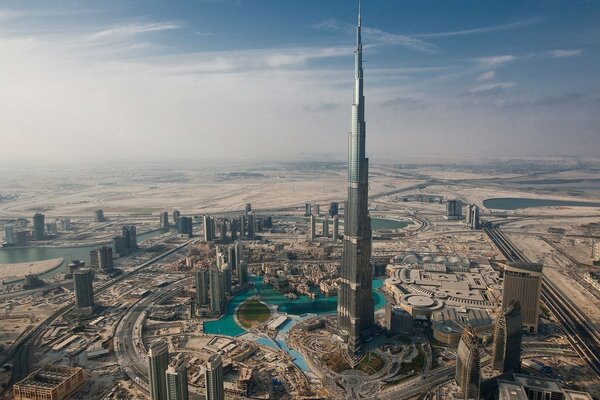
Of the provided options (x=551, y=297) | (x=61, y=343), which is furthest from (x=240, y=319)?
(x=551, y=297)

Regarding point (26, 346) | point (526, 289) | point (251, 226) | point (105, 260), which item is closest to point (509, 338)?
point (526, 289)

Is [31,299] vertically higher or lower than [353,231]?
lower

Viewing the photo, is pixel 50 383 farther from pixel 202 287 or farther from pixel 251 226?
pixel 251 226

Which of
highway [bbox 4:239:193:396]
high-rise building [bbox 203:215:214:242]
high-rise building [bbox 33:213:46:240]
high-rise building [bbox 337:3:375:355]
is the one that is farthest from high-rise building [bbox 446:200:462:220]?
high-rise building [bbox 33:213:46:240]

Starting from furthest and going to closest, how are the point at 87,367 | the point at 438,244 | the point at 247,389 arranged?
the point at 438,244
the point at 87,367
the point at 247,389

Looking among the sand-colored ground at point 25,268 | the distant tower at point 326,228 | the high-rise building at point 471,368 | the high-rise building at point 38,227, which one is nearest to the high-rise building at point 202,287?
the high-rise building at point 471,368

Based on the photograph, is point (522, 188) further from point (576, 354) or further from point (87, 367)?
point (87, 367)
